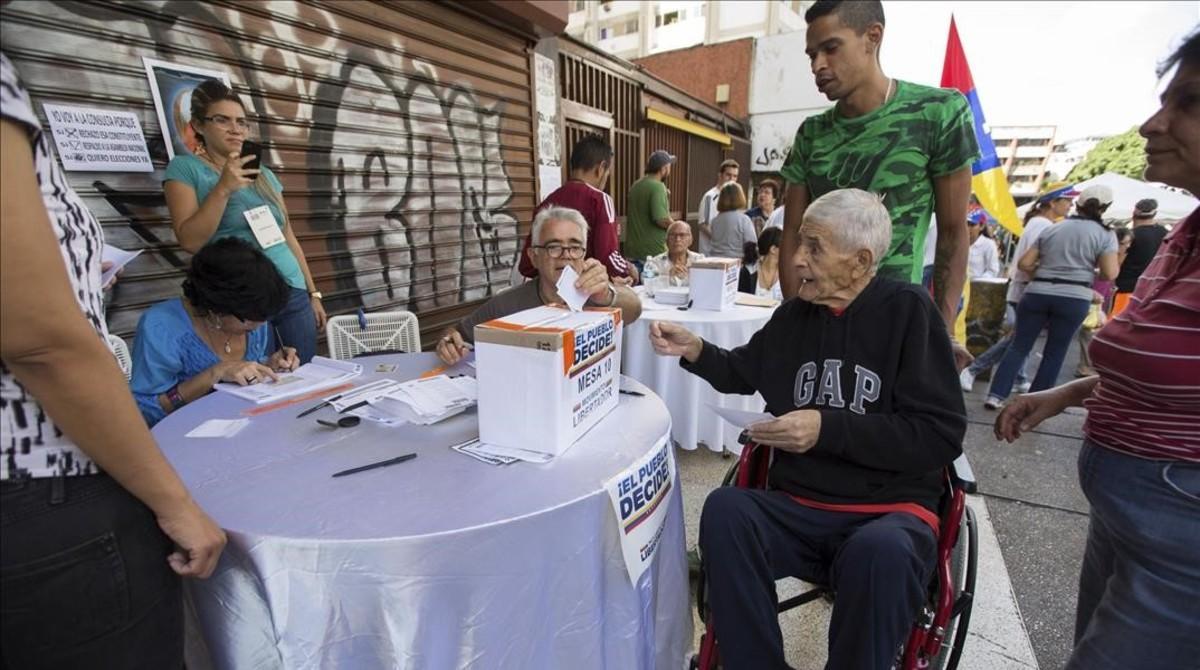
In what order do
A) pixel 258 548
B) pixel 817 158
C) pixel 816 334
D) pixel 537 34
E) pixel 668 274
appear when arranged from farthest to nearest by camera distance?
pixel 537 34
pixel 668 274
pixel 817 158
pixel 816 334
pixel 258 548

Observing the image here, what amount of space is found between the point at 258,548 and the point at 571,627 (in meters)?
0.61

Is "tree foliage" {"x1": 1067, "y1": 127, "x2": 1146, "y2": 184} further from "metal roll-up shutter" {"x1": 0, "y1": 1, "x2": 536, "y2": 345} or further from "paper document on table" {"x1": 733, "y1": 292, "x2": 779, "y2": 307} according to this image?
"metal roll-up shutter" {"x1": 0, "y1": 1, "x2": 536, "y2": 345}

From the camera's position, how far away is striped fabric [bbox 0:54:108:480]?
0.66 meters

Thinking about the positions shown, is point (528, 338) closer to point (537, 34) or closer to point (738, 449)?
point (738, 449)

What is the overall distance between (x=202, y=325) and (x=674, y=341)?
1625 mm

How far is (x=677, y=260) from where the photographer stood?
419cm

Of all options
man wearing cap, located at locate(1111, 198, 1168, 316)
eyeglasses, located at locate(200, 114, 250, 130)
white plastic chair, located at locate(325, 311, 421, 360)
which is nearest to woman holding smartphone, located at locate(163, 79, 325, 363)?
eyeglasses, located at locate(200, 114, 250, 130)

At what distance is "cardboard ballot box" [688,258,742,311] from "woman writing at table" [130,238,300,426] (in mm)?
2248

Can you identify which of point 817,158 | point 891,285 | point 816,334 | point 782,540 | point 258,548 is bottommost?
point 782,540

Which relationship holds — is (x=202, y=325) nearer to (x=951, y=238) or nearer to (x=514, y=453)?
(x=514, y=453)

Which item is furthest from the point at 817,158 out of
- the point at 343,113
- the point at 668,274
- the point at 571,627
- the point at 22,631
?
the point at 343,113

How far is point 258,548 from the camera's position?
2.95 feet

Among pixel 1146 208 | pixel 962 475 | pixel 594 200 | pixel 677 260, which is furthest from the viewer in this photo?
pixel 1146 208

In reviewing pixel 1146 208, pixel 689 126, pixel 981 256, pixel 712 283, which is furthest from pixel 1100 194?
pixel 689 126
